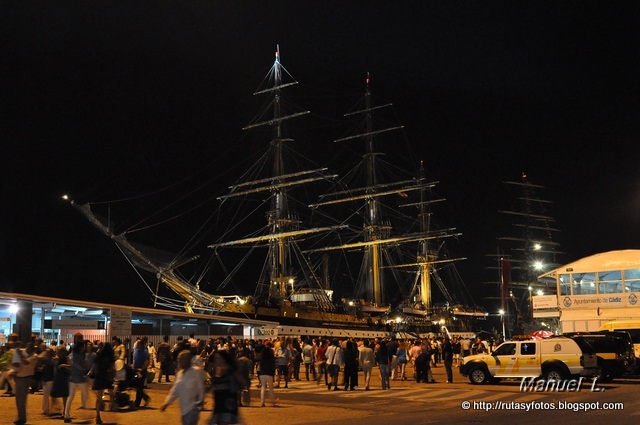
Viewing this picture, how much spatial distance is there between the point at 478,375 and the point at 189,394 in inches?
604

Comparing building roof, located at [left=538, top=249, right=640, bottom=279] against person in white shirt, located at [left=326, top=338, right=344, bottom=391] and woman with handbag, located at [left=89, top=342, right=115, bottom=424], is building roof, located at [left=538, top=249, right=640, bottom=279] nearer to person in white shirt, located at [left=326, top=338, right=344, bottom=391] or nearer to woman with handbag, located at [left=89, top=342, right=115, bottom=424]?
person in white shirt, located at [left=326, top=338, right=344, bottom=391]

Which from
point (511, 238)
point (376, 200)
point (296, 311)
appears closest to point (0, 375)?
point (296, 311)

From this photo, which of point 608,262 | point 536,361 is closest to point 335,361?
point 536,361

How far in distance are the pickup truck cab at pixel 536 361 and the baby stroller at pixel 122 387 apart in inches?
447

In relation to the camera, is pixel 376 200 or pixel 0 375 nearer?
pixel 0 375

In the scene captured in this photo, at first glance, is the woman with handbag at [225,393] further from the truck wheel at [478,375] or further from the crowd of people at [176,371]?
the truck wheel at [478,375]

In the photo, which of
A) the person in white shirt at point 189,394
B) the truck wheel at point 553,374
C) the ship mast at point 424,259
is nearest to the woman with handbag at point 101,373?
the person in white shirt at point 189,394

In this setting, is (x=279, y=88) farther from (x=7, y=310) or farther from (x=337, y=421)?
(x=337, y=421)

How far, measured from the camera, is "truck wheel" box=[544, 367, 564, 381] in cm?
2012

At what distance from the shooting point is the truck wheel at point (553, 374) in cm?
2012

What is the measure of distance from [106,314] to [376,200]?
53534mm

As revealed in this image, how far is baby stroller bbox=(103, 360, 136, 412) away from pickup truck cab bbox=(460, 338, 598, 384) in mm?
11357

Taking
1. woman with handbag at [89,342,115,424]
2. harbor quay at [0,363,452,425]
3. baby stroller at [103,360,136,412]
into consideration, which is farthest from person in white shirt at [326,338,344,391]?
woman with handbag at [89,342,115,424]

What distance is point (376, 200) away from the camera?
80.4 meters
